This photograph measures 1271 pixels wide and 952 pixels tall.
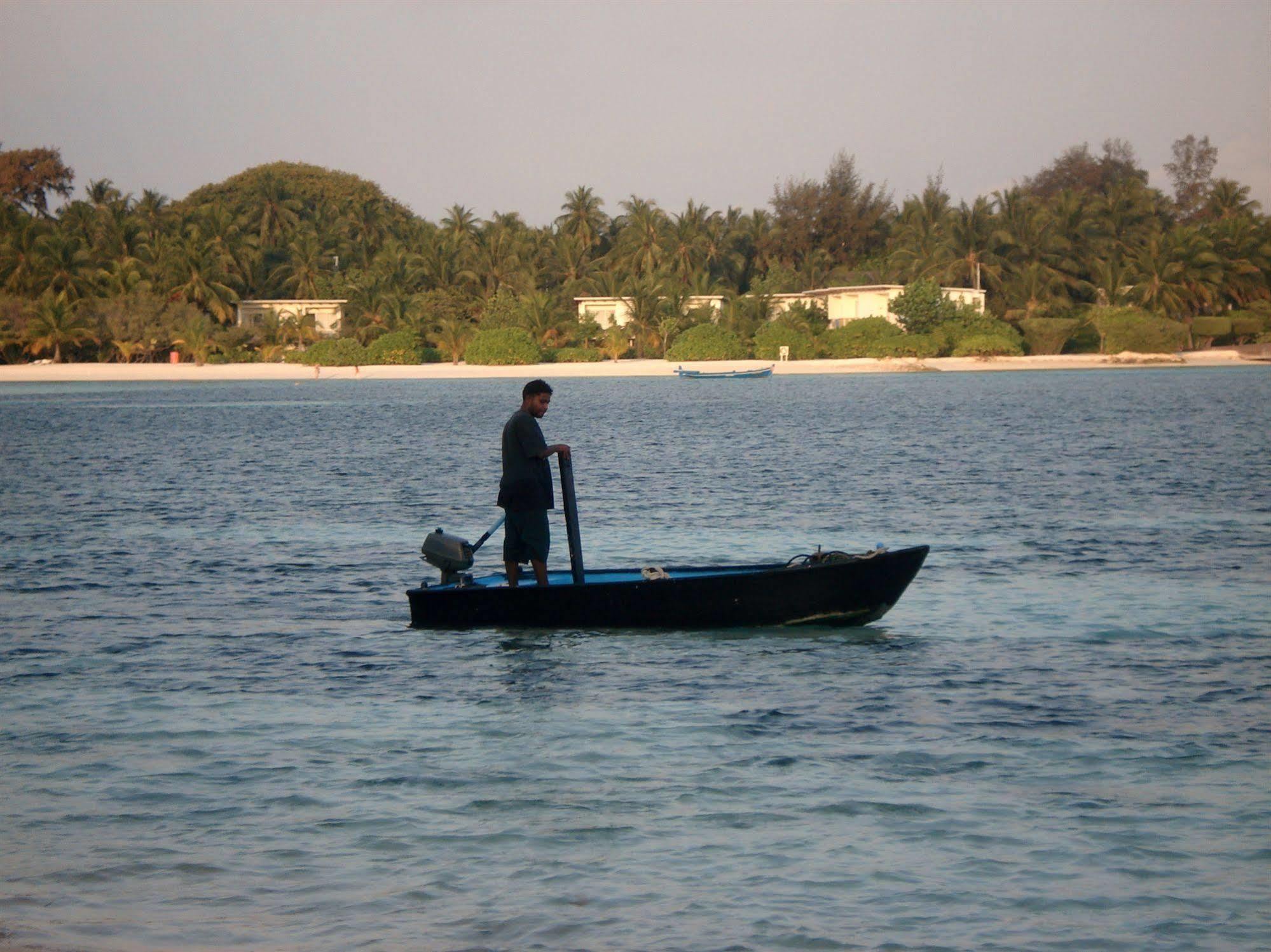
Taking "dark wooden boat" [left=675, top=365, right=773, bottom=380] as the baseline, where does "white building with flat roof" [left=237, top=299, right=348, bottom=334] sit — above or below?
above

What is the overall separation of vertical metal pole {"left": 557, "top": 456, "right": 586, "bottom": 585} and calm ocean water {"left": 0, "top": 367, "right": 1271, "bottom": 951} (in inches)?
28.9

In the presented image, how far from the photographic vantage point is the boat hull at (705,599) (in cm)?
1416

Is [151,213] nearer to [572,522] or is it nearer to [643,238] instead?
[643,238]

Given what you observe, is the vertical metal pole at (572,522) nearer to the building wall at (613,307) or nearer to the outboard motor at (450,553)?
the outboard motor at (450,553)

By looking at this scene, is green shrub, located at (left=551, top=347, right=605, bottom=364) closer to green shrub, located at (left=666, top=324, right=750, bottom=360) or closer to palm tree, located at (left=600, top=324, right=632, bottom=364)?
palm tree, located at (left=600, top=324, right=632, bottom=364)

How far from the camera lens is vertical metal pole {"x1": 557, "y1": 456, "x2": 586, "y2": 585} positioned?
14102mm

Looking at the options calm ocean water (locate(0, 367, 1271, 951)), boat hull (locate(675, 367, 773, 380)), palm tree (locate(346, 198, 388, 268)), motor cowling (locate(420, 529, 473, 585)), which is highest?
palm tree (locate(346, 198, 388, 268))

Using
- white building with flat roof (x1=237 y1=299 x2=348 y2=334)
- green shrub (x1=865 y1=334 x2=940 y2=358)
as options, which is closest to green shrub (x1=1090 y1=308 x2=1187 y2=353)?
green shrub (x1=865 y1=334 x2=940 y2=358)

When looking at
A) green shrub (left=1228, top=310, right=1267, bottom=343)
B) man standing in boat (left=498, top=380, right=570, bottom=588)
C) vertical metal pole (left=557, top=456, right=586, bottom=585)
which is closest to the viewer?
man standing in boat (left=498, top=380, right=570, bottom=588)

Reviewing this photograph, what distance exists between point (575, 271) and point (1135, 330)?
41.2m

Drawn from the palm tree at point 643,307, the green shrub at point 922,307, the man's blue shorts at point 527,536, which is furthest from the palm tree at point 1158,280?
the man's blue shorts at point 527,536

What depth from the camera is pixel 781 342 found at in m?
106

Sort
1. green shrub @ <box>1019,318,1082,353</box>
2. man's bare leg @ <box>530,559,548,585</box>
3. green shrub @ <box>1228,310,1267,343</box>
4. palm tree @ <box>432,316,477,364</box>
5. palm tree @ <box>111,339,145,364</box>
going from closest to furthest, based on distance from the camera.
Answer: man's bare leg @ <box>530,559,548,585</box>, palm tree @ <box>111,339,145,364</box>, green shrub @ <box>1019,318,1082,353</box>, palm tree @ <box>432,316,477,364</box>, green shrub @ <box>1228,310,1267,343</box>

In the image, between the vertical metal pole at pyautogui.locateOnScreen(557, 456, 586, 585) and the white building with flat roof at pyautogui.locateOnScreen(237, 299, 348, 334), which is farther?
the white building with flat roof at pyautogui.locateOnScreen(237, 299, 348, 334)
